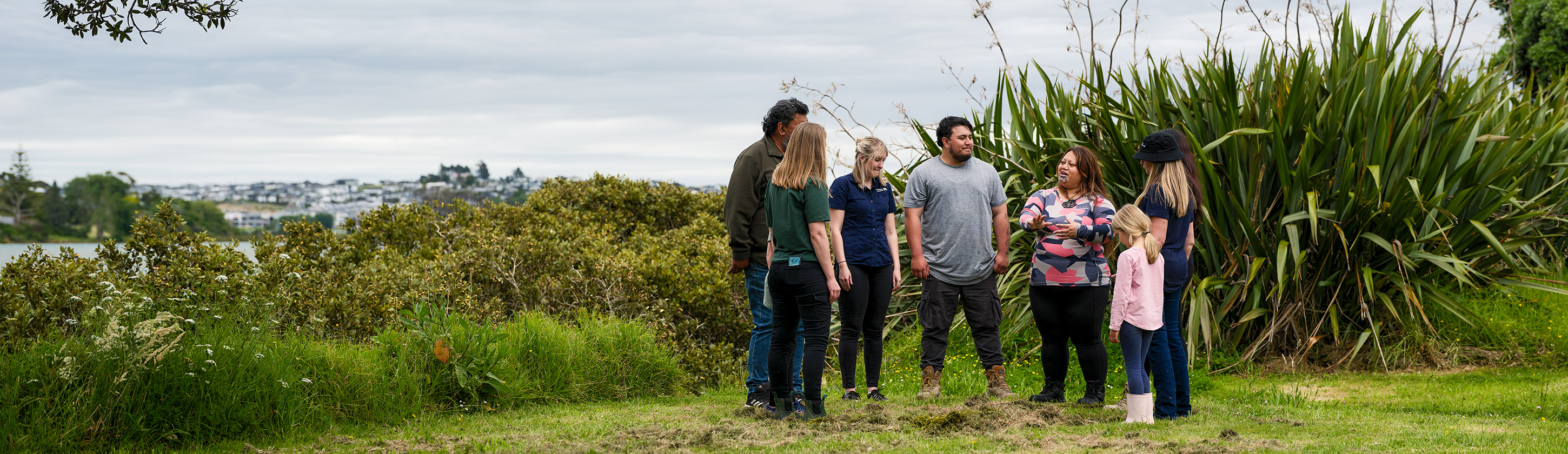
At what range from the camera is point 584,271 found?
7.31 metres

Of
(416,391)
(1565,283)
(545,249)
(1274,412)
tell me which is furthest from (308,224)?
(1565,283)

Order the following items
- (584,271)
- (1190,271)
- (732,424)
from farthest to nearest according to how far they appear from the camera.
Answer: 1. (584,271)
2. (1190,271)
3. (732,424)

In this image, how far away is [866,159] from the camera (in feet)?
15.5

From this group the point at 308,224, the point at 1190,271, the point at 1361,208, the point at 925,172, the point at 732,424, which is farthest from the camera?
the point at 308,224

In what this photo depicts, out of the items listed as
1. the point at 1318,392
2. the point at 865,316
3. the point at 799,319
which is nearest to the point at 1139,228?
the point at 865,316

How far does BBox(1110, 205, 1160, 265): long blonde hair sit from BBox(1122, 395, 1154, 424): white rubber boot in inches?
23.8

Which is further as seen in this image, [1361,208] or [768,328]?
[1361,208]

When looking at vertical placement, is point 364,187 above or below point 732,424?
above

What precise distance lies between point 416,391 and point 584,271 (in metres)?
2.50

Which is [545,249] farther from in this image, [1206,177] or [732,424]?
[1206,177]

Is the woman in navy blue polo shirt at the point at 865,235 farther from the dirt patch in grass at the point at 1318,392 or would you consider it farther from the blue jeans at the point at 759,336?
the dirt patch in grass at the point at 1318,392

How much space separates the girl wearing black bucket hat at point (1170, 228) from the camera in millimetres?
4301

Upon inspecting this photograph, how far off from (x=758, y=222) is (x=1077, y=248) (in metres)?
1.52

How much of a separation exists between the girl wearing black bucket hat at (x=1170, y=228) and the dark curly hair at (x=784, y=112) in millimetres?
1595
